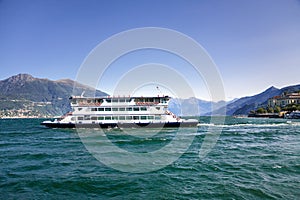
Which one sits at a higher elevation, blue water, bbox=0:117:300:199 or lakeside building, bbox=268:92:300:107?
lakeside building, bbox=268:92:300:107

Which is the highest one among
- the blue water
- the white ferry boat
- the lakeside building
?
the lakeside building

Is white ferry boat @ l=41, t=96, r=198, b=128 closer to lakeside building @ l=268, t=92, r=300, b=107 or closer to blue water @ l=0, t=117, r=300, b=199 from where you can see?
blue water @ l=0, t=117, r=300, b=199

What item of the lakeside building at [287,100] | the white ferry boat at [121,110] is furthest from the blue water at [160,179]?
the lakeside building at [287,100]

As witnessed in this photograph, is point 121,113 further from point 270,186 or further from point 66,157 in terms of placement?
point 270,186

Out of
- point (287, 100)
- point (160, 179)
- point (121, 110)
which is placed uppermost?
point (287, 100)

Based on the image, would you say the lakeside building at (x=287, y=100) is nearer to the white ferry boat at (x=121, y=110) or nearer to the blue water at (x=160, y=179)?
the white ferry boat at (x=121, y=110)

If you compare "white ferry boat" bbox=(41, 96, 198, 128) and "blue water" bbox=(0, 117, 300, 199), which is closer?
"blue water" bbox=(0, 117, 300, 199)

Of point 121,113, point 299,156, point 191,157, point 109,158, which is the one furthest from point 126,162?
point 121,113

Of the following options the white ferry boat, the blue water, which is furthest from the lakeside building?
the blue water

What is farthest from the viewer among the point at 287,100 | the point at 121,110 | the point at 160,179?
the point at 287,100

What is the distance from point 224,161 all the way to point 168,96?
74.3 ft

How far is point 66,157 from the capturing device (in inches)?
578

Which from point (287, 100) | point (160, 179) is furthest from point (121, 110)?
point (287, 100)

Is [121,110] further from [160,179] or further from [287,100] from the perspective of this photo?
[287,100]
